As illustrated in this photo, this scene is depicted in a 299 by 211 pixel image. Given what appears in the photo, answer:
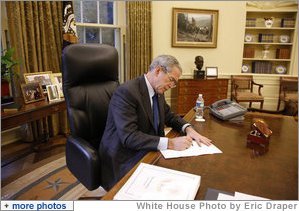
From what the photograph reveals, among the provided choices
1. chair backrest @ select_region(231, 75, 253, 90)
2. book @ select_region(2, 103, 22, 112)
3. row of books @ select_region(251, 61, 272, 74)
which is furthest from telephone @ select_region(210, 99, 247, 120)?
row of books @ select_region(251, 61, 272, 74)

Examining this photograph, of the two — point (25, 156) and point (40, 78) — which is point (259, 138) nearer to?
point (40, 78)

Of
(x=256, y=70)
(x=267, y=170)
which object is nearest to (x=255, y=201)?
(x=267, y=170)

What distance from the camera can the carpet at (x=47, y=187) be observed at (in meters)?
1.93

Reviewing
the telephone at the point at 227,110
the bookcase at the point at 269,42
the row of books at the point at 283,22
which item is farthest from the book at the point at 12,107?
the row of books at the point at 283,22

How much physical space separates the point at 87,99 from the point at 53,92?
127 cm

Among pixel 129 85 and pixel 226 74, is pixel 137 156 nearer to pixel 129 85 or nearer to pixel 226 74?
pixel 129 85

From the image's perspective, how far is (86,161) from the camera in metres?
1.33

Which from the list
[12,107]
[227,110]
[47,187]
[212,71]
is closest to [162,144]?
[227,110]

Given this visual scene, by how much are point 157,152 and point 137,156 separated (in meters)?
0.18

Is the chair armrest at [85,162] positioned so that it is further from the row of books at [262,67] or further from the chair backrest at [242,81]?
the row of books at [262,67]

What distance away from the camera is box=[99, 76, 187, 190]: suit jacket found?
1.26 meters

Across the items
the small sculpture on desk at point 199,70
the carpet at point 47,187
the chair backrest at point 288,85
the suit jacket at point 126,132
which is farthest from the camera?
the chair backrest at point 288,85

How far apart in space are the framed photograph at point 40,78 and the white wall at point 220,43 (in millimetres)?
2111

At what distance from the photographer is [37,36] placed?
284cm
